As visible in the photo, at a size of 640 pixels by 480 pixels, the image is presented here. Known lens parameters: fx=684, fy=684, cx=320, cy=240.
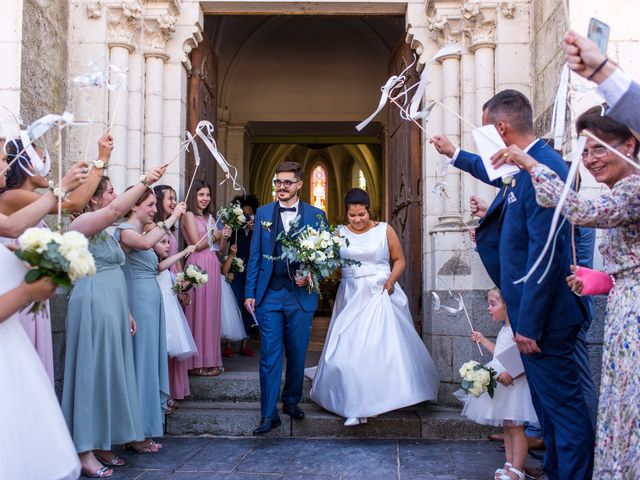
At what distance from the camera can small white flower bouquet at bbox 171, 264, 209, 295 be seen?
5734 mm

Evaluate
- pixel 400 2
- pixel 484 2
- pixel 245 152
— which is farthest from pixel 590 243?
pixel 245 152

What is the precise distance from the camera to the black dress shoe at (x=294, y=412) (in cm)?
540

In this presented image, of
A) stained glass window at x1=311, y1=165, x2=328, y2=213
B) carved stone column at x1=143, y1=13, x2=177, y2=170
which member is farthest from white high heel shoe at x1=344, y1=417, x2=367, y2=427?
stained glass window at x1=311, y1=165, x2=328, y2=213

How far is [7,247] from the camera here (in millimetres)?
2748

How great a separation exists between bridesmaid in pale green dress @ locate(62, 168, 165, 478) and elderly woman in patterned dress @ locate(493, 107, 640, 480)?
2.72 m

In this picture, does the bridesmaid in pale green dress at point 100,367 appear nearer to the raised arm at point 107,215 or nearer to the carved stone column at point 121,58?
the raised arm at point 107,215

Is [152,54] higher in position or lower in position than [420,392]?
higher

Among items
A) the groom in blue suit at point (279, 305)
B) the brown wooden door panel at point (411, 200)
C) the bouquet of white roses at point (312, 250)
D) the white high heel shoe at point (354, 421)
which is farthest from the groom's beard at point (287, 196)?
the white high heel shoe at point (354, 421)

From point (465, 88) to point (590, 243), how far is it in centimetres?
308

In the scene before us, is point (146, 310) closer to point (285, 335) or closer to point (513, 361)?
point (285, 335)

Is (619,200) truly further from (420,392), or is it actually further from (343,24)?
(343,24)

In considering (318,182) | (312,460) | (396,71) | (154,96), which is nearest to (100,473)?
(312,460)

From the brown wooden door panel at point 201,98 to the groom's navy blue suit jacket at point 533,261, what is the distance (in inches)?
162

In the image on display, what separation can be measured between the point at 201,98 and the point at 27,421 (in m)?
5.20
